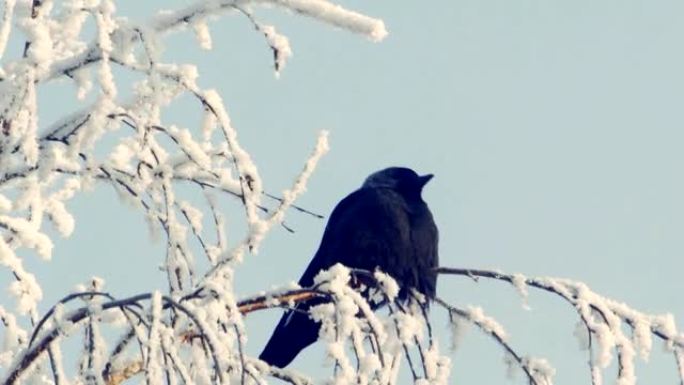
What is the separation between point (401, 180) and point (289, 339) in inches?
62.1

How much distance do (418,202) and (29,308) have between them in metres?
3.66

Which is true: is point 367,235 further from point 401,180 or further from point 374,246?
point 401,180

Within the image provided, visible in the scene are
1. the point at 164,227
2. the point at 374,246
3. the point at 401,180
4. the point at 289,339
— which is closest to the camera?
the point at 164,227

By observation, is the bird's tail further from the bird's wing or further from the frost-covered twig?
the frost-covered twig

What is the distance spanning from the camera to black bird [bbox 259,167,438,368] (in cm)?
467

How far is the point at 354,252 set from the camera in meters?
5.08

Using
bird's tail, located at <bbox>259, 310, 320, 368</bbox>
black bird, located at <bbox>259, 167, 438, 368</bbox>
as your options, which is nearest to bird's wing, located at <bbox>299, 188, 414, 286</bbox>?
black bird, located at <bbox>259, 167, 438, 368</bbox>

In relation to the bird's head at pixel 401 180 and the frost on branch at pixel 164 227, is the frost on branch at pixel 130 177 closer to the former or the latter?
the frost on branch at pixel 164 227

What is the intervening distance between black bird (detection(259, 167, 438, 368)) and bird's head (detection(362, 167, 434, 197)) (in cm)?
Answer: 8

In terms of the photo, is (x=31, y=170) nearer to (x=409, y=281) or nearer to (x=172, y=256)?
(x=172, y=256)

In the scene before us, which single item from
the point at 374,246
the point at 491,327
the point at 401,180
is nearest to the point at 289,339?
the point at 374,246

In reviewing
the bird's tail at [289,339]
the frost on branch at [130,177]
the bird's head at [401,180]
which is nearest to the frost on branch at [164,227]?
the frost on branch at [130,177]

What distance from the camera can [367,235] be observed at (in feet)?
16.8

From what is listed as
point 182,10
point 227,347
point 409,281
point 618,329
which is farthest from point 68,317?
point 409,281
